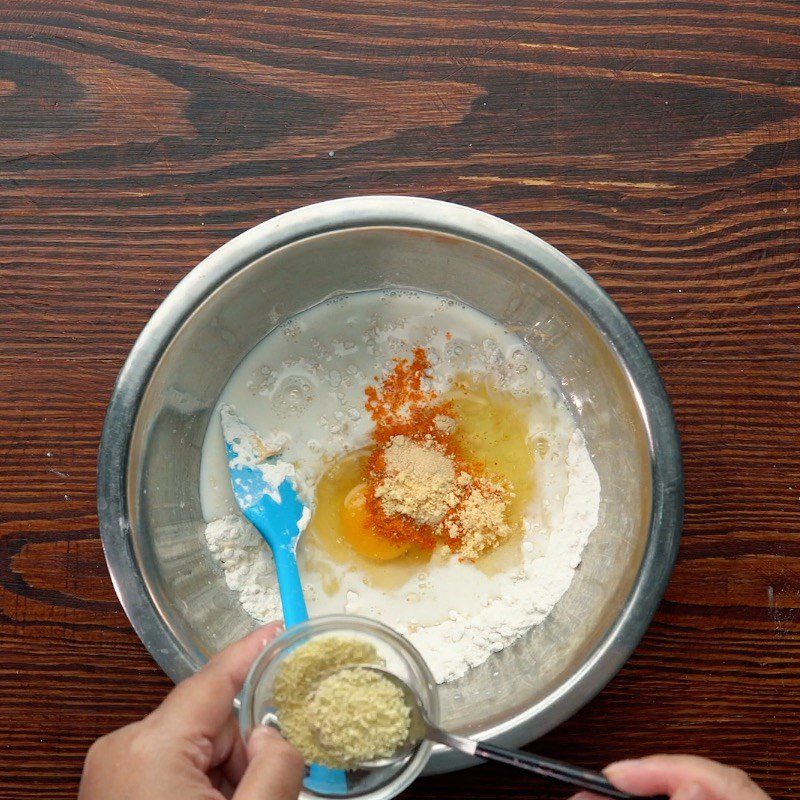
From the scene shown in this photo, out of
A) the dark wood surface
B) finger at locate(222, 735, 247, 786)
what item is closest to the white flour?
the dark wood surface

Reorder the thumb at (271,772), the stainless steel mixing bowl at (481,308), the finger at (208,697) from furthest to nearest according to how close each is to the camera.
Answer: the stainless steel mixing bowl at (481,308) → the finger at (208,697) → the thumb at (271,772)

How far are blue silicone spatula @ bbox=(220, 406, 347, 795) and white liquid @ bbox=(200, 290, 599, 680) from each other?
1.1 inches

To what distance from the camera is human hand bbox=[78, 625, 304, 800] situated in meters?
0.95

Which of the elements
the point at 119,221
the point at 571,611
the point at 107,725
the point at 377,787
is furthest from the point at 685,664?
the point at 119,221

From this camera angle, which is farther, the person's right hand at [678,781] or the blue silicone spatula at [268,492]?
the blue silicone spatula at [268,492]

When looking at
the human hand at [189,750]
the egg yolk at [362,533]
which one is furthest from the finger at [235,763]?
the egg yolk at [362,533]

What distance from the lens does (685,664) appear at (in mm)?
1380

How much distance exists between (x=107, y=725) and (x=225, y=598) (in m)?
0.31

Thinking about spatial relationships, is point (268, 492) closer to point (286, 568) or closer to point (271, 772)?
point (286, 568)

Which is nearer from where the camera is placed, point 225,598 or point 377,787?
point 377,787

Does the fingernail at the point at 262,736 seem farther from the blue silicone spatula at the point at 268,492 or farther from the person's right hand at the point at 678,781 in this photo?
the person's right hand at the point at 678,781

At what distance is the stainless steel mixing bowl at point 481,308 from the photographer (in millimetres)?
1175

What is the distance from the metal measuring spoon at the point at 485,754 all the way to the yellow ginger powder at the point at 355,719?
0.02 metres

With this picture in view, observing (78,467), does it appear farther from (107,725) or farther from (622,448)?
(622,448)
